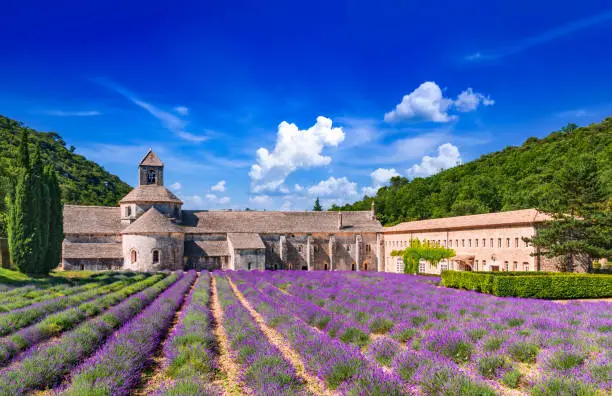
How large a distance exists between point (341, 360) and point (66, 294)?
16826 mm

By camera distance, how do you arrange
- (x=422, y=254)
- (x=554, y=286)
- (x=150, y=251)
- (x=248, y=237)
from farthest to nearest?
1. (x=248, y=237)
2. (x=150, y=251)
3. (x=422, y=254)
4. (x=554, y=286)

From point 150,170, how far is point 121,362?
41.4 m

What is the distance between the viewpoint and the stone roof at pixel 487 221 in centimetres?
2927

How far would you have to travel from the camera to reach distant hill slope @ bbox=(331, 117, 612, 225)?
50188 millimetres

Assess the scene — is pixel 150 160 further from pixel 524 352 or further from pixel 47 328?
pixel 524 352

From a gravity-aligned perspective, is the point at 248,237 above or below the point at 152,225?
below

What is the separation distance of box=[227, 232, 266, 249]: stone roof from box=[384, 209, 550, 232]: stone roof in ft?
49.8

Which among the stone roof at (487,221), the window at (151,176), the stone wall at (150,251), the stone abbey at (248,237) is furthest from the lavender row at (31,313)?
the window at (151,176)

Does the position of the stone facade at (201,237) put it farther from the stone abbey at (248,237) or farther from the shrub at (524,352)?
the shrub at (524,352)

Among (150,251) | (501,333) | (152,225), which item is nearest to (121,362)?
(501,333)

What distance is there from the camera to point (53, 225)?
32375mm

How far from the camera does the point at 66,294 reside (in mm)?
20000

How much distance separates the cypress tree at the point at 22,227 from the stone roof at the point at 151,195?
14812 mm

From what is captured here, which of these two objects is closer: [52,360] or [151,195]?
[52,360]
